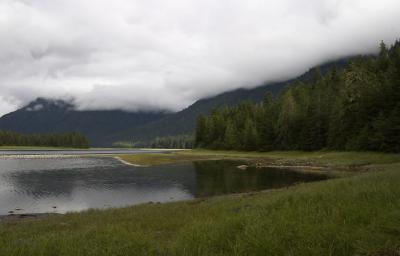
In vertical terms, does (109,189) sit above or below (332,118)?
below

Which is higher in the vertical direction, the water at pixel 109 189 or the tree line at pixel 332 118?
the tree line at pixel 332 118

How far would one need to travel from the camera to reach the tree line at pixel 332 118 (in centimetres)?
7181

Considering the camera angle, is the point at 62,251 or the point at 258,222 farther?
the point at 258,222

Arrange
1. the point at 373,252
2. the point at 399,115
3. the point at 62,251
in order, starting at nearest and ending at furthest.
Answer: the point at 373,252 → the point at 62,251 → the point at 399,115

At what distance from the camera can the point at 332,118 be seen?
308ft

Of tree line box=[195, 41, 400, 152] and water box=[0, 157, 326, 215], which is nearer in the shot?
water box=[0, 157, 326, 215]

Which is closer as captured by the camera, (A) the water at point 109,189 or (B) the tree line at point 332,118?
(A) the water at point 109,189

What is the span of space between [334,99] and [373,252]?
97861 millimetres

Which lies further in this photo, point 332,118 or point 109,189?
point 332,118

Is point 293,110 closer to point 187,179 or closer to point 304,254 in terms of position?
point 187,179

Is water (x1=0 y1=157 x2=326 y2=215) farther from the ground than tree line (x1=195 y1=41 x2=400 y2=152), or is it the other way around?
tree line (x1=195 y1=41 x2=400 y2=152)

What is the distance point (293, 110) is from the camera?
367 ft

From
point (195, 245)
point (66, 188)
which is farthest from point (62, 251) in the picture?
point (66, 188)

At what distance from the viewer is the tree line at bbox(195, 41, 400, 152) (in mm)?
71812
